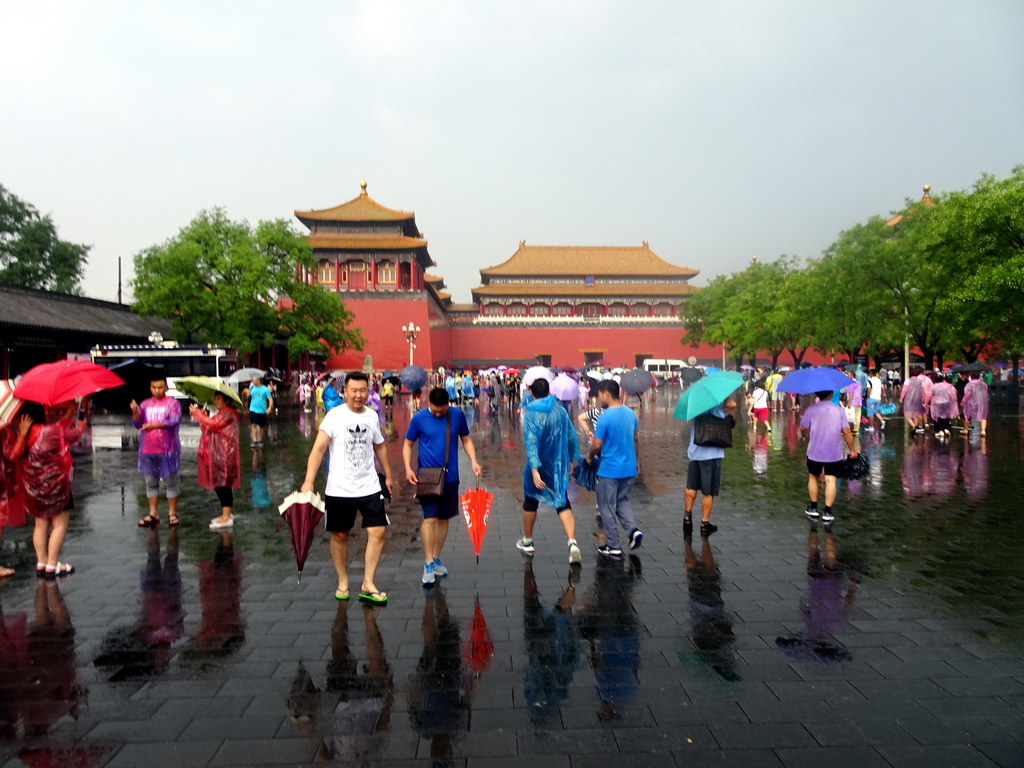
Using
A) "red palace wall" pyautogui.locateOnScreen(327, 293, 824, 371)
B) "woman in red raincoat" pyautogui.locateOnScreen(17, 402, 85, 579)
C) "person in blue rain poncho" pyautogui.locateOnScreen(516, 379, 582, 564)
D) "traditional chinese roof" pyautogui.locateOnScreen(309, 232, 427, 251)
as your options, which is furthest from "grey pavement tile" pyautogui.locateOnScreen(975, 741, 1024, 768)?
"red palace wall" pyautogui.locateOnScreen(327, 293, 824, 371)

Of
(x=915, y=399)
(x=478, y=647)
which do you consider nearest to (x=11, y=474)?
(x=478, y=647)

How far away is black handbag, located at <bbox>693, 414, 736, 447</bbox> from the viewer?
5969 millimetres

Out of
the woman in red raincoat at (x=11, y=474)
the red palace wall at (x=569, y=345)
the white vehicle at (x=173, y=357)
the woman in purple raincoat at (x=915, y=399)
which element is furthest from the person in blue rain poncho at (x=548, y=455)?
the red palace wall at (x=569, y=345)

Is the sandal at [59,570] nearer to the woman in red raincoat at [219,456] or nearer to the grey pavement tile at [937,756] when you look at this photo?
the woman in red raincoat at [219,456]

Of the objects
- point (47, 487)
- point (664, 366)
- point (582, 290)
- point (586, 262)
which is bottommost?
point (47, 487)

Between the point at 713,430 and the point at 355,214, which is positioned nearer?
the point at 713,430

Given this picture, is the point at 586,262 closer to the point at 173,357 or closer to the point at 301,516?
the point at 173,357

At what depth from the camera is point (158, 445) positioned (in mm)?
6543

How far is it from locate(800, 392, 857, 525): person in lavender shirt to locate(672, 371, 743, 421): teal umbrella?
0.83 metres

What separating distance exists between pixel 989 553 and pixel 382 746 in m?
4.71

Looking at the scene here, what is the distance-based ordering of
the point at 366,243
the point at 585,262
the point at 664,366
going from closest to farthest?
1. the point at 366,243
2. the point at 664,366
3. the point at 585,262

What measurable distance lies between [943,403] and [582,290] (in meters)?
39.8

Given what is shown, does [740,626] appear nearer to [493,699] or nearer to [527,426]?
[493,699]

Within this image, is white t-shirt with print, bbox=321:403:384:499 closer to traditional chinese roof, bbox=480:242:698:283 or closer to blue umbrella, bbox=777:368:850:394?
blue umbrella, bbox=777:368:850:394
